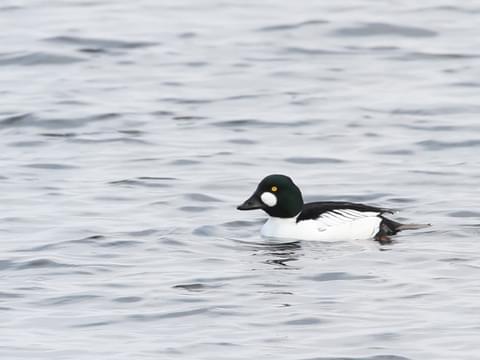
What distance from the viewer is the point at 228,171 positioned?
18.5 m

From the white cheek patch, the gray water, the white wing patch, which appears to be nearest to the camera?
the gray water

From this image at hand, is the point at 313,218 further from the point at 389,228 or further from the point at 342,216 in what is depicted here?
the point at 389,228

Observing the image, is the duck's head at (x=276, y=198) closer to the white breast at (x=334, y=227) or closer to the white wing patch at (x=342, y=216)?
the white breast at (x=334, y=227)

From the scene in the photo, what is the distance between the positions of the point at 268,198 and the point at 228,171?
306 cm

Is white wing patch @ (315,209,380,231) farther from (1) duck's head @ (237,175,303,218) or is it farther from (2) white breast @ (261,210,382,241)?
(1) duck's head @ (237,175,303,218)

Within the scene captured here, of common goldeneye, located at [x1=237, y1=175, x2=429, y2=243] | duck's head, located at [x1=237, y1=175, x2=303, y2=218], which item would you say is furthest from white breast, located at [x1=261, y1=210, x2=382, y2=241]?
duck's head, located at [x1=237, y1=175, x2=303, y2=218]

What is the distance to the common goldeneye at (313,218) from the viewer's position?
15.1 m

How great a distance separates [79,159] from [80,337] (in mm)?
7465

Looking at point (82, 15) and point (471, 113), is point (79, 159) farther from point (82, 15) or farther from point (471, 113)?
point (82, 15)

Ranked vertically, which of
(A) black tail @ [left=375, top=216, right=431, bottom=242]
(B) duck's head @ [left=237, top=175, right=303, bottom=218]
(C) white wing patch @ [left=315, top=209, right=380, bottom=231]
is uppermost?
(B) duck's head @ [left=237, top=175, right=303, bottom=218]

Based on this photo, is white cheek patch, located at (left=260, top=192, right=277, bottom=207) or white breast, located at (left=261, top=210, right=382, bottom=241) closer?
white breast, located at (left=261, top=210, right=382, bottom=241)

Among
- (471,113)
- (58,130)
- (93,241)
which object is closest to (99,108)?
(58,130)

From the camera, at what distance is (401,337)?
1145 centimetres

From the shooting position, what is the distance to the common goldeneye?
596 inches
